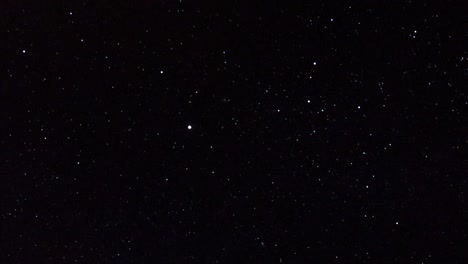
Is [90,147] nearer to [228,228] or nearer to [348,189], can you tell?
[228,228]

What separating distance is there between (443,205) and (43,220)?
48 cm

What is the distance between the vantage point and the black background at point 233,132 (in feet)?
1.97

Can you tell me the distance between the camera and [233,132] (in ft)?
2.12

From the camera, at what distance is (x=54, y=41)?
68 cm

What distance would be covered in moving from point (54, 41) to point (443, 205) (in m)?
0.49

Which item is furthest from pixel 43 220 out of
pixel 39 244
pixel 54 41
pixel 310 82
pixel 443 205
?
pixel 443 205

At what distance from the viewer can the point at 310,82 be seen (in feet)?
2.03

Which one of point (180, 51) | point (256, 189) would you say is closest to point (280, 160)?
point (256, 189)

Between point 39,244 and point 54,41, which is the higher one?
point 54,41

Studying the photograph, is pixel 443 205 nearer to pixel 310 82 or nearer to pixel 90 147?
pixel 310 82

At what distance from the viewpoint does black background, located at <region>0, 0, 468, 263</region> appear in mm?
599

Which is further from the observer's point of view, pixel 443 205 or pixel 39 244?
pixel 39 244

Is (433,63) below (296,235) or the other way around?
the other way around

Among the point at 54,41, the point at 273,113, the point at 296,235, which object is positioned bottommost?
the point at 296,235
